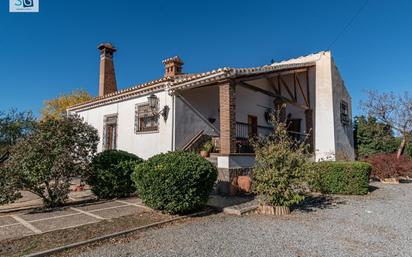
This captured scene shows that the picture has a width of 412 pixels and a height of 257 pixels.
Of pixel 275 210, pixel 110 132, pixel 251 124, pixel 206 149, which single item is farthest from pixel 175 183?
pixel 251 124

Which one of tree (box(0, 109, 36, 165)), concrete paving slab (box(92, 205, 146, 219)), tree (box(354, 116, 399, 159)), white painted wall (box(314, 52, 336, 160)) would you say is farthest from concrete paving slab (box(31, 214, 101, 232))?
tree (box(354, 116, 399, 159))

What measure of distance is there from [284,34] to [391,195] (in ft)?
30.8

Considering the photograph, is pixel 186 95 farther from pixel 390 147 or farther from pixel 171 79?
pixel 390 147

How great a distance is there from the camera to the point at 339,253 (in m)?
4.16

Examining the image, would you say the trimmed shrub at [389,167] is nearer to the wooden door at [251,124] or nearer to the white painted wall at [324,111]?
the white painted wall at [324,111]

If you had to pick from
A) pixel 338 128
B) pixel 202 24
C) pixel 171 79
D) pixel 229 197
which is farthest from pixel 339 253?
pixel 202 24

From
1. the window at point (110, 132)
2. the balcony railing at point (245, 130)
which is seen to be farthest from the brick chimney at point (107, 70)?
the balcony railing at point (245, 130)

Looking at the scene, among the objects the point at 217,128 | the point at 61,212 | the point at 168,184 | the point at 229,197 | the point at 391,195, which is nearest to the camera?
the point at 168,184

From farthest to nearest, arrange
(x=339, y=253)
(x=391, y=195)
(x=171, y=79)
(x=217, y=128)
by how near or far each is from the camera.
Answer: (x=217, y=128) → (x=171, y=79) → (x=391, y=195) → (x=339, y=253)

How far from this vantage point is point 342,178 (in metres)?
9.55

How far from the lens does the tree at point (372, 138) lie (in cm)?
1877

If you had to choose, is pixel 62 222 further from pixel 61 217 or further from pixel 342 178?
pixel 342 178

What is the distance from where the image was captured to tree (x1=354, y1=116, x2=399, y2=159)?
1877 centimetres

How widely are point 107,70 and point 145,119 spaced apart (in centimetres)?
676
